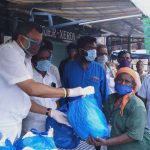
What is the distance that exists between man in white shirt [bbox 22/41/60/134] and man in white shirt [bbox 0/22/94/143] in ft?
1.87

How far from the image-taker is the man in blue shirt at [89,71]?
408 centimetres

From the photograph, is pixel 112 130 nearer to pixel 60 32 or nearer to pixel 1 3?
pixel 1 3

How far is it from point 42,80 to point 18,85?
3.73ft

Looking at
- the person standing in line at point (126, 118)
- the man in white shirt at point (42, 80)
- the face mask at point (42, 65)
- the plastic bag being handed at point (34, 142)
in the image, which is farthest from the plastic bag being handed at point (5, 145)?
the face mask at point (42, 65)

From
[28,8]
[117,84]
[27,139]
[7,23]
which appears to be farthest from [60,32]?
[27,139]

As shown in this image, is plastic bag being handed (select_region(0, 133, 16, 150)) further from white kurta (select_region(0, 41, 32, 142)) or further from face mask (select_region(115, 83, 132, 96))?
face mask (select_region(115, 83, 132, 96))

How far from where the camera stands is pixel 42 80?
3730mm

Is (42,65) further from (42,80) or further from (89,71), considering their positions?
(89,71)

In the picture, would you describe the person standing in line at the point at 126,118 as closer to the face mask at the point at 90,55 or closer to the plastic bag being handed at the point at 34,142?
the plastic bag being handed at the point at 34,142

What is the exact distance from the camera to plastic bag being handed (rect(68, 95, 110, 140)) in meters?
2.69

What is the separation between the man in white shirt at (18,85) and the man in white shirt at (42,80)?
1.87ft

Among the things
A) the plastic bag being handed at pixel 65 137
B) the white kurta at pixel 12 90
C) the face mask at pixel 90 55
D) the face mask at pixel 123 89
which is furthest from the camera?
the face mask at pixel 90 55

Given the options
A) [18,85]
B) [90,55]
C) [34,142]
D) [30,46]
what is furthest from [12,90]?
[90,55]

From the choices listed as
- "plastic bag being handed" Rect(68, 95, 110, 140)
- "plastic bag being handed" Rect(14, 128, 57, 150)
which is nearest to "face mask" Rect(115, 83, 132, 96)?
"plastic bag being handed" Rect(68, 95, 110, 140)
